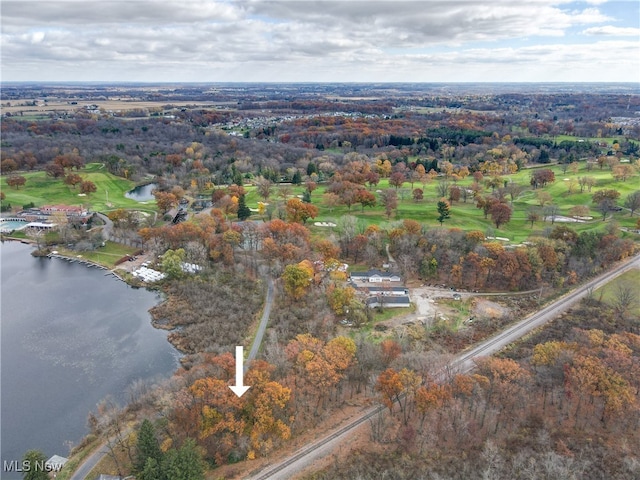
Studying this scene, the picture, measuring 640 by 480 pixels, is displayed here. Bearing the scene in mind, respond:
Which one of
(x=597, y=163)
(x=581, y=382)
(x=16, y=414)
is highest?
(x=597, y=163)

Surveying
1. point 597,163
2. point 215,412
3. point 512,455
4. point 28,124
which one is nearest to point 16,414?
point 215,412

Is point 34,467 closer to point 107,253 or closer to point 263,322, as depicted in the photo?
point 263,322

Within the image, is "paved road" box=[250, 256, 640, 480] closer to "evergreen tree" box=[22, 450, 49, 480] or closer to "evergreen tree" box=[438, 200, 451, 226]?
"evergreen tree" box=[22, 450, 49, 480]

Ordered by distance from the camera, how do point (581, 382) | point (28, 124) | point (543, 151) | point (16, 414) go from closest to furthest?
point (581, 382) → point (16, 414) → point (543, 151) → point (28, 124)

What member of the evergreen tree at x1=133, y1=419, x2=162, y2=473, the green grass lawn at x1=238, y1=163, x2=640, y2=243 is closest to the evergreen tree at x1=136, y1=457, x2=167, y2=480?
the evergreen tree at x1=133, y1=419, x2=162, y2=473

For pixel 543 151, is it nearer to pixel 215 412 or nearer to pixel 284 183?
pixel 284 183

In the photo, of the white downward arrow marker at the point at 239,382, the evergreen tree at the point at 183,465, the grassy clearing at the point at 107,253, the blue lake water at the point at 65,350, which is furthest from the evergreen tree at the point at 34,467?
the grassy clearing at the point at 107,253

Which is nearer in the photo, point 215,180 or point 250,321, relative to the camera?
point 250,321
